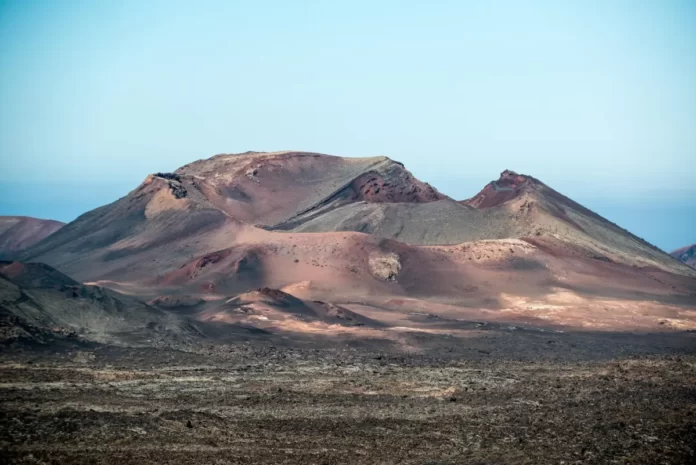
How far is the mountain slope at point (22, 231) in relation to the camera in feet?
283

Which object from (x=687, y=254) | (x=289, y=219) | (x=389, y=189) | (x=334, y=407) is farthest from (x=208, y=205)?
(x=687, y=254)

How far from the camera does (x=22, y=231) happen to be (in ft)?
296

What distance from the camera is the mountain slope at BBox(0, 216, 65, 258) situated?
86.4 metres

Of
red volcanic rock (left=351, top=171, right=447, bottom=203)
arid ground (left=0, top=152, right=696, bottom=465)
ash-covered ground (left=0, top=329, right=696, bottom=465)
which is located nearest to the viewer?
ash-covered ground (left=0, top=329, right=696, bottom=465)

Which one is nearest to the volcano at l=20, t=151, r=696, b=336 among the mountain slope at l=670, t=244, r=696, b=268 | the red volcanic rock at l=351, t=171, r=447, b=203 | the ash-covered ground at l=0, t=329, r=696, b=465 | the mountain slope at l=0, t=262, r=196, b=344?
the red volcanic rock at l=351, t=171, r=447, b=203

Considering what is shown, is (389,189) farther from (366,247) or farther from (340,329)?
(340,329)

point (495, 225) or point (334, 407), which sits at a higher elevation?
point (495, 225)

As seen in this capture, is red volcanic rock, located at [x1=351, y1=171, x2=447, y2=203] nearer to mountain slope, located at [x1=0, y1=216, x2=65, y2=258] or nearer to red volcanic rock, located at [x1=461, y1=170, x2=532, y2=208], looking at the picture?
red volcanic rock, located at [x1=461, y1=170, x2=532, y2=208]

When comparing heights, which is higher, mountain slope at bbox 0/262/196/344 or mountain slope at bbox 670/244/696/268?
mountain slope at bbox 670/244/696/268

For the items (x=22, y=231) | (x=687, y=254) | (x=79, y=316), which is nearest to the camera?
(x=79, y=316)

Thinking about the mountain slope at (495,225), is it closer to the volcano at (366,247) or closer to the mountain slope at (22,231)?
the volcano at (366,247)

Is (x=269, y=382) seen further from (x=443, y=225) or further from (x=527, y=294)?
(x=443, y=225)

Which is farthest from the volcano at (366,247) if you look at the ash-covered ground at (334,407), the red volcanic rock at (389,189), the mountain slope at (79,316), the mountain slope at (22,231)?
the ash-covered ground at (334,407)

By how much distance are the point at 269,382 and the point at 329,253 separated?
31.5 m
